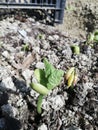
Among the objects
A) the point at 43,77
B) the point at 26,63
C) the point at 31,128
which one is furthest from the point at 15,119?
the point at 26,63

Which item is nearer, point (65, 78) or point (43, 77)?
point (43, 77)

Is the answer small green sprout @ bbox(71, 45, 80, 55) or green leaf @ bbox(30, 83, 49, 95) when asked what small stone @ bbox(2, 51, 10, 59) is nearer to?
small green sprout @ bbox(71, 45, 80, 55)

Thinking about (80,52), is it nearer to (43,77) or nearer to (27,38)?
(27,38)

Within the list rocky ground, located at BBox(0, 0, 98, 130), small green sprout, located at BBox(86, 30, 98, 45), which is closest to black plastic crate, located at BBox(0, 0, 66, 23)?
rocky ground, located at BBox(0, 0, 98, 130)

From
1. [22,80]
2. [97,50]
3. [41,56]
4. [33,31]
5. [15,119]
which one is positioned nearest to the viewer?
[15,119]

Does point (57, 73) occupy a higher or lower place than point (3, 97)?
higher

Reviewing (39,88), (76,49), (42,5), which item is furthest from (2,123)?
(42,5)

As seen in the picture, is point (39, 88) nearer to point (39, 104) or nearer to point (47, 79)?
point (47, 79)

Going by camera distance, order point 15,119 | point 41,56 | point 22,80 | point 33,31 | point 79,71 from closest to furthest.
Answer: point 15,119, point 22,80, point 79,71, point 41,56, point 33,31
